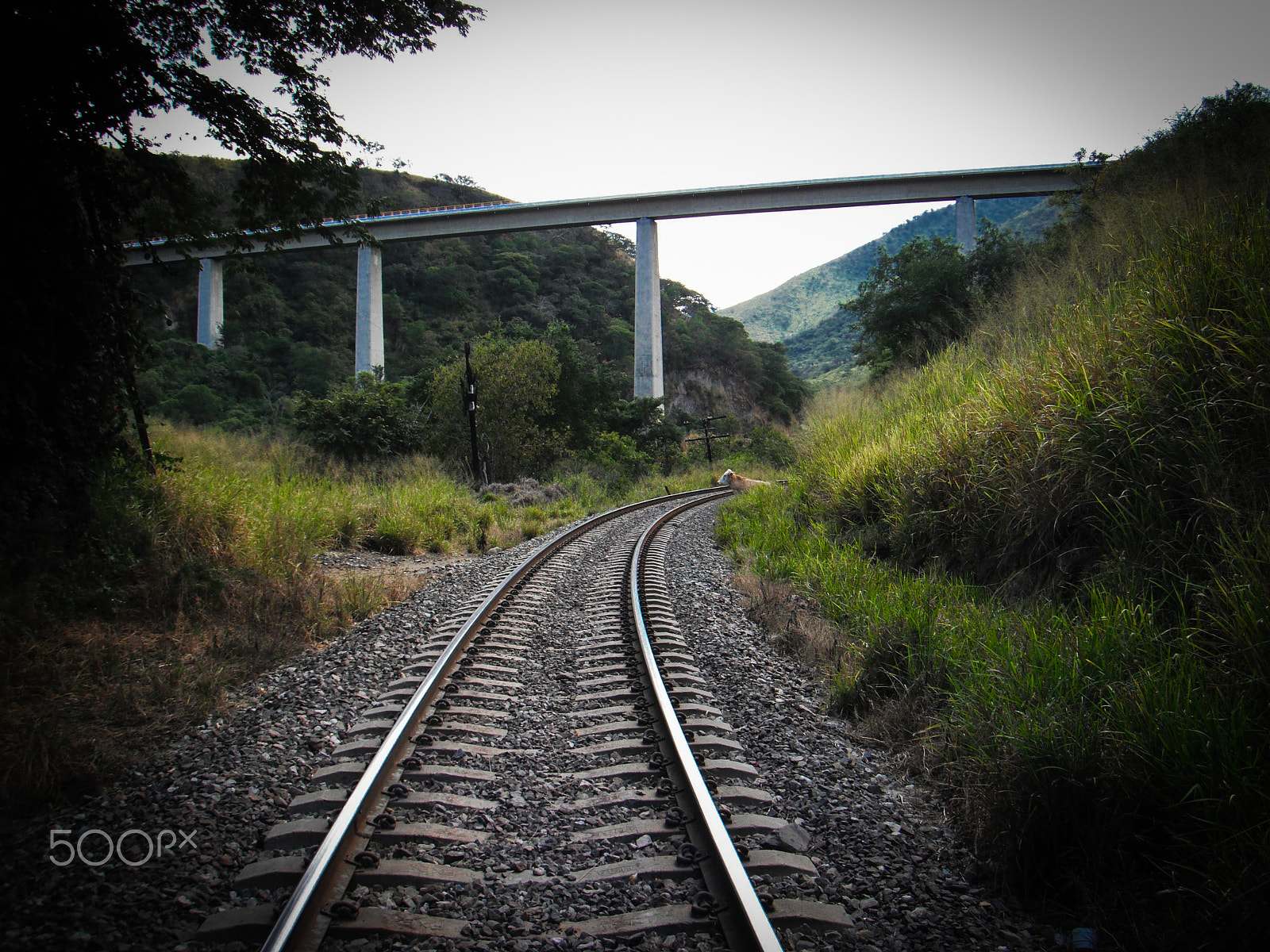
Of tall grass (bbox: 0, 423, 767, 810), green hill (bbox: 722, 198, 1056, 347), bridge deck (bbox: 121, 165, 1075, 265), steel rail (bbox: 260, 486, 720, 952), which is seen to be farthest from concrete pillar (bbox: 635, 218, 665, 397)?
green hill (bbox: 722, 198, 1056, 347)

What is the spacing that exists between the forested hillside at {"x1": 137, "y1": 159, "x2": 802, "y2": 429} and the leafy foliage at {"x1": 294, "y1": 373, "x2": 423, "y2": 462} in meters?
15.5

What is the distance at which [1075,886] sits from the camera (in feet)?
7.52

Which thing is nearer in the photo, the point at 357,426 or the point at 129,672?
the point at 129,672

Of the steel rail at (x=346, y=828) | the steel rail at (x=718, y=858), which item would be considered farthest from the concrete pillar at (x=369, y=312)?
the steel rail at (x=718, y=858)

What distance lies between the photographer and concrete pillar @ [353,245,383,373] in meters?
35.7

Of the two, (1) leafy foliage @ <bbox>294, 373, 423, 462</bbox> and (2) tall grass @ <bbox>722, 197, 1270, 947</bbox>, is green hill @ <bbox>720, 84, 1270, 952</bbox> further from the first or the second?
(1) leafy foliage @ <bbox>294, 373, 423, 462</bbox>

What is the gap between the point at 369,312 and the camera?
3575 cm

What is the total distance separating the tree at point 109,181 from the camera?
4543 mm

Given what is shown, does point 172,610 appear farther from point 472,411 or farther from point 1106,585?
point 472,411

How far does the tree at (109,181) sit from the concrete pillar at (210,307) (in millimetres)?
40307

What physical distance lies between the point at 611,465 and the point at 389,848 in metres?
20.8

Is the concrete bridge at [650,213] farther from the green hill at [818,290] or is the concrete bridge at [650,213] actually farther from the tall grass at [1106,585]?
the green hill at [818,290]

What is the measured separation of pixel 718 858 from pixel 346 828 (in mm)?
1505

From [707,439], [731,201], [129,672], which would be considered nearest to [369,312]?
[731,201]
